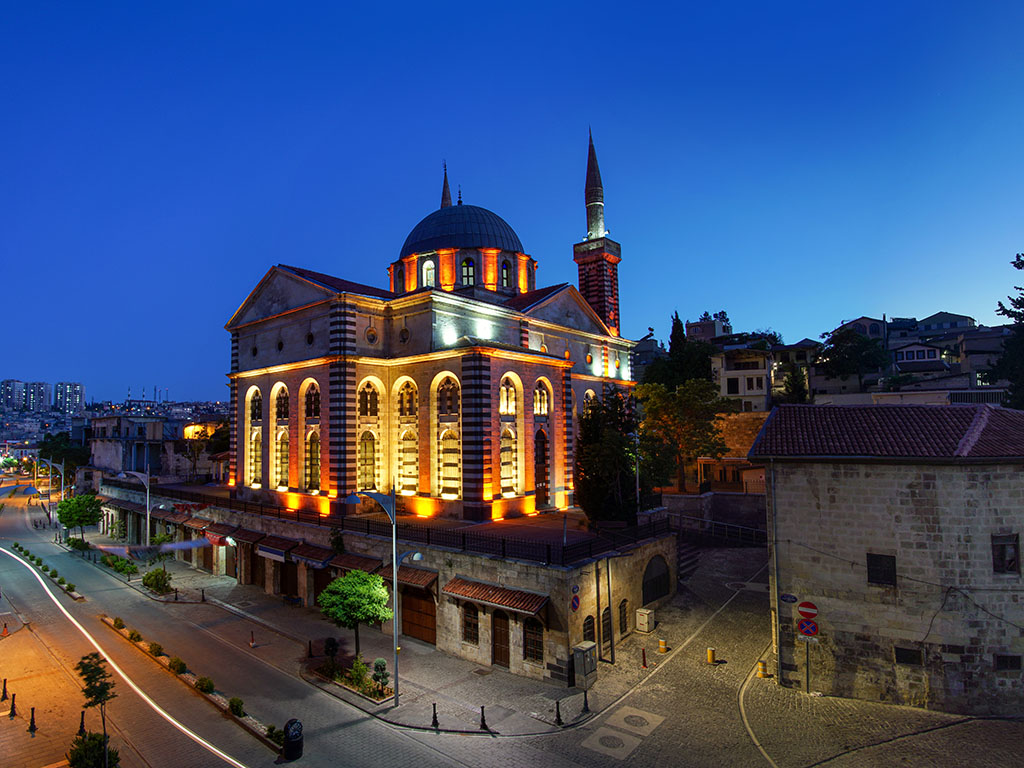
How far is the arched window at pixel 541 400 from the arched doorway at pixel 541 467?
3.86 ft

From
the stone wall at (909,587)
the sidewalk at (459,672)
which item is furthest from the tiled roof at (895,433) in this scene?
the sidewalk at (459,672)

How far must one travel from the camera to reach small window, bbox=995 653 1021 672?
53.7ft

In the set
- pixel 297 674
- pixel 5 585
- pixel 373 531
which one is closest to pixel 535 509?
pixel 373 531

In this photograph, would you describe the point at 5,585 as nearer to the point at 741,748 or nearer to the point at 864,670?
the point at 741,748

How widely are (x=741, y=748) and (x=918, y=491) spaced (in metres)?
8.91

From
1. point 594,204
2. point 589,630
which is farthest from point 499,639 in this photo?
point 594,204

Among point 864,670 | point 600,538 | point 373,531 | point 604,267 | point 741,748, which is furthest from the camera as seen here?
point 604,267

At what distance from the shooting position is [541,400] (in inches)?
1382

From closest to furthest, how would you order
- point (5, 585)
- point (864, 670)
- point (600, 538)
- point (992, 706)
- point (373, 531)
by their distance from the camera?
point (992, 706) → point (864, 670) → point (600, 538) → point (373, 531) → point (5, 585)

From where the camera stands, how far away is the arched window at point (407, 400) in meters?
33.3

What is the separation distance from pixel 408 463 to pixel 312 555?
25.1 ft

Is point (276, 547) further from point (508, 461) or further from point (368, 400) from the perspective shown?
point (508, 461)

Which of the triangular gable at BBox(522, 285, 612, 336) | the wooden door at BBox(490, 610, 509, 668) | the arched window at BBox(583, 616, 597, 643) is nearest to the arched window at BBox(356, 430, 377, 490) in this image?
the triangular gable at BBox(522, 285, 612, 336)

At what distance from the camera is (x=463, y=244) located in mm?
40188
